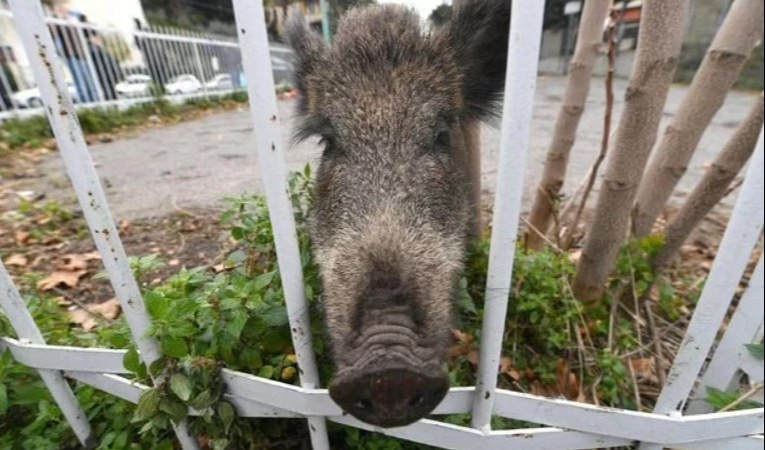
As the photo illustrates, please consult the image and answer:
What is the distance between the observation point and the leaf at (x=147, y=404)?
1.53m

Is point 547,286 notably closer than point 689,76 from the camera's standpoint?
Yes

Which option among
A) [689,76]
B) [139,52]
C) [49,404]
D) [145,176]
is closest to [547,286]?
[49,404]

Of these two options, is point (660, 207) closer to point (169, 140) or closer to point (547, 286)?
point (547, 286)

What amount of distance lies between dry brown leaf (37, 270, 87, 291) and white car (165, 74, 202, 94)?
1096 centimetres

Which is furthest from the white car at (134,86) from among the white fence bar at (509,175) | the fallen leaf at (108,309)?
the white fence bar at (509,175)

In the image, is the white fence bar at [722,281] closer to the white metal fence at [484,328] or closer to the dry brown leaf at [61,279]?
the white metal fence at [484,328]

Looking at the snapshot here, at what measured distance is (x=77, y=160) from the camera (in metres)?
1.31

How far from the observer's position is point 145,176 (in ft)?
19.9

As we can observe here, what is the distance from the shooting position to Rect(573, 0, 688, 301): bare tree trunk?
85.4 inches

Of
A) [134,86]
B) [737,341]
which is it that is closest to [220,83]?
[134,86]

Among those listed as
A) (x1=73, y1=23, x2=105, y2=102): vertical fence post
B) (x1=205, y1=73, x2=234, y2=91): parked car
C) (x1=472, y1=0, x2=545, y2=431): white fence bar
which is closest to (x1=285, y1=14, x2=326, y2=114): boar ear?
(x1=472, y1=0, x2=545, y2=431): white fence bar

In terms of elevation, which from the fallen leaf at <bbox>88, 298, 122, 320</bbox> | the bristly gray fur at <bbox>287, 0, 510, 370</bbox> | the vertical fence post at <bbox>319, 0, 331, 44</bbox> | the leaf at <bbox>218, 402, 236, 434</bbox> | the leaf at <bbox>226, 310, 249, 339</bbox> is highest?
the vertical fence post at <bbox>319, 0, 331, 44</bbox>

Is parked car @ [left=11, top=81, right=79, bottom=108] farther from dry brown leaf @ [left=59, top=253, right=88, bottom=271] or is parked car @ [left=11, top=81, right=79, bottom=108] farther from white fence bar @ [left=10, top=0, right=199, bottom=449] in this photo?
white fence bar @ [left=10, top=0, right=199, bottom=449]

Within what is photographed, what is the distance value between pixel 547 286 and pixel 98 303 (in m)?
2.80
